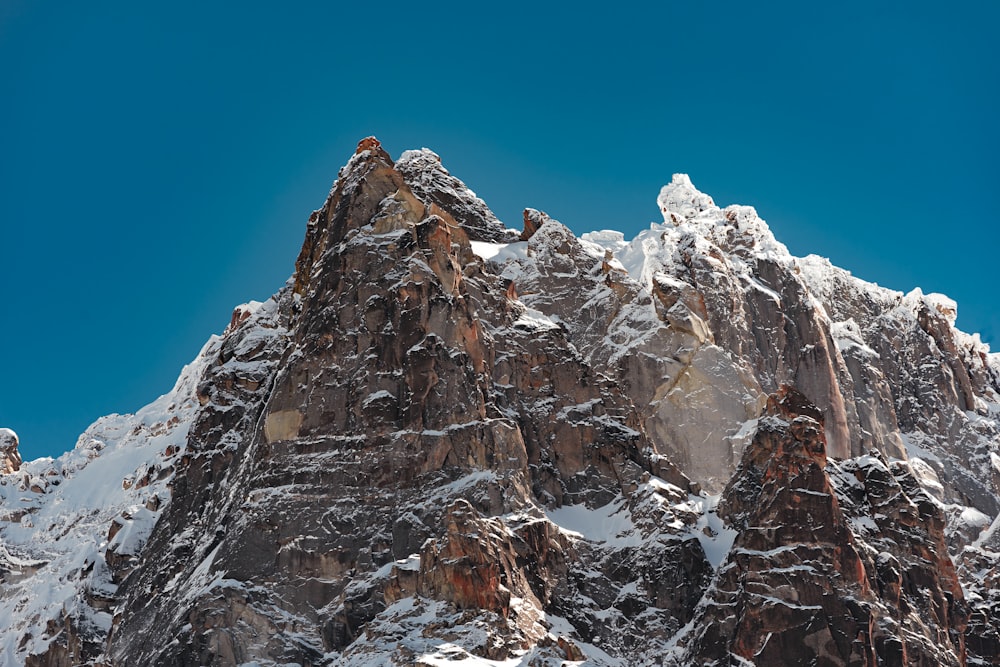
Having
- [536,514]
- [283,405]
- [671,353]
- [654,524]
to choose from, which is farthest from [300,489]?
[671,353]

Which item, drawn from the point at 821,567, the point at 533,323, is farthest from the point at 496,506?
the point at 533,323

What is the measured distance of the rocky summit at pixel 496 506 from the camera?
140625 mm

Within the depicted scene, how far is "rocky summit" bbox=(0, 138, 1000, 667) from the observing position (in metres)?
141

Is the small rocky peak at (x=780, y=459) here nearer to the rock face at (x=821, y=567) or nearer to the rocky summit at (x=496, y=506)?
the rock face at (x=821, y=567)

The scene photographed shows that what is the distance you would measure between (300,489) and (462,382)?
17.8m

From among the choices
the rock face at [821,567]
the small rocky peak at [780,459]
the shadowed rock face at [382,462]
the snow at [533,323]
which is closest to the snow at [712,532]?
the rock face at [821,567]

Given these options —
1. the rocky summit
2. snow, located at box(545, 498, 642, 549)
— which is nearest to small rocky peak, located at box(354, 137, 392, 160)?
the rocky summit

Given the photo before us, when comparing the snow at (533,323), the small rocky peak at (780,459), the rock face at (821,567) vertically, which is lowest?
the rock face at (821,567)

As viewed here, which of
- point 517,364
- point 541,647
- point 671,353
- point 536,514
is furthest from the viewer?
point 671,353

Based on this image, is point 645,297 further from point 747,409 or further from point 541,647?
point 541,647

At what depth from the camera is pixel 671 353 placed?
18850cm

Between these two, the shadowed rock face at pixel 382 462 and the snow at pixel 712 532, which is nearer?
the shadowed rock face at pixel 382 462

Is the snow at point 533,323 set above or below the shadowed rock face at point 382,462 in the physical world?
above

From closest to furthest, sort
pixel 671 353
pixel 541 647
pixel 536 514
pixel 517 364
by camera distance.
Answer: pixel 541 647 < pixel 536 514 < pixel 517 364 < pixel 671 353
